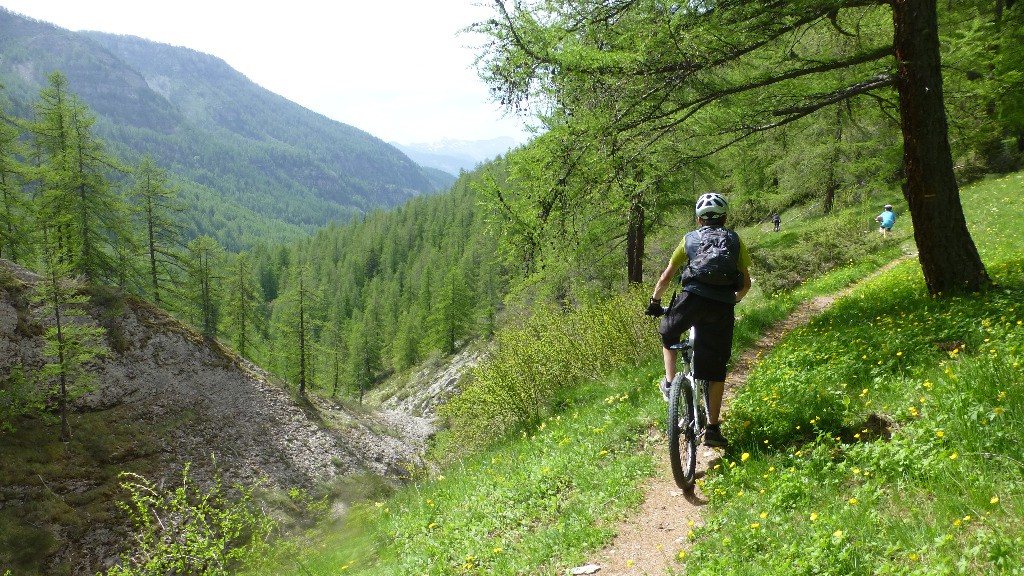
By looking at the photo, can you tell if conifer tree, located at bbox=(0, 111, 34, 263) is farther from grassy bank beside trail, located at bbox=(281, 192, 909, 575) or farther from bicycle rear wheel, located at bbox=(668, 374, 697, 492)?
bicycle rear wheel, located at bbox=(668, 374, 697, 492)

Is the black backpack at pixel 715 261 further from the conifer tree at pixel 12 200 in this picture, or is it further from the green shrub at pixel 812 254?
the conifer tree at pixel 12 200

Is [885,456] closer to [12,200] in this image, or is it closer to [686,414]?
[686,414]

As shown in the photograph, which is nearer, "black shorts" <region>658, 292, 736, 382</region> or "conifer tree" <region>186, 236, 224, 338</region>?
"black shorts" <region>658, 292, 736, 382</region>

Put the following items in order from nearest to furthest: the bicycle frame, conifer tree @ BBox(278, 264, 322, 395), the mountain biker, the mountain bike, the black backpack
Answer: the black backpack → the mountain biker → the mountain bike → the bicycle frame → conifer tree @ BBox(278, 264, 322, 395)

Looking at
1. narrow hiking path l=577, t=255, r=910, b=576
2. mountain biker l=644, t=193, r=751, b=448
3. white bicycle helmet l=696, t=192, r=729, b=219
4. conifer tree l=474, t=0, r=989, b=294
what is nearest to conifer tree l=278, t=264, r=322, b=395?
conifer tree l=474, t=0, r=989, b=294

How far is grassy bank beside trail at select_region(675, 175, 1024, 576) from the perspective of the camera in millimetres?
2723

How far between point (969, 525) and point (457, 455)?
341 inches

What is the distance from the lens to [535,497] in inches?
219

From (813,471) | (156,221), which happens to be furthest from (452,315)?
(813,471)

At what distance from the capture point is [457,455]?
33.6 feet

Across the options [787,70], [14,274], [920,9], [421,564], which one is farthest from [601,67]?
[14,274]

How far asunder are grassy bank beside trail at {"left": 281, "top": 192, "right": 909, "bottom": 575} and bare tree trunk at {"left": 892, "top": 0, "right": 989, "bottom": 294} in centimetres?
304

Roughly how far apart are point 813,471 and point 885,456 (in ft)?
1.64

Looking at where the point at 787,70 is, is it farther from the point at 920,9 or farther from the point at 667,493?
the point at 667,493
